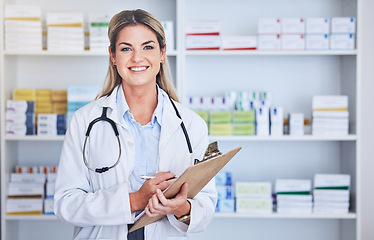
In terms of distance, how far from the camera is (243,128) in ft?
9.77

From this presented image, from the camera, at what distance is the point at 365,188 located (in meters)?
3.27

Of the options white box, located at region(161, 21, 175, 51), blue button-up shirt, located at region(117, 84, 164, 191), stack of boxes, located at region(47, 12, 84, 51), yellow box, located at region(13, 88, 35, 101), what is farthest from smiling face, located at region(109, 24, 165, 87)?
yellow box, located at region(13, 88, 35, 101)

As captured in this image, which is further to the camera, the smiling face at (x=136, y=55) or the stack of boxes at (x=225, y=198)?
the stack of boxes at (x=225, y=198)

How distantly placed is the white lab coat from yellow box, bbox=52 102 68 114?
1489 mm

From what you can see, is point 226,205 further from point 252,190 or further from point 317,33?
point 317,33

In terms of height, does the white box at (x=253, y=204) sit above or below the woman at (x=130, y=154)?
below

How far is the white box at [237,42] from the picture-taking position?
2.99 m

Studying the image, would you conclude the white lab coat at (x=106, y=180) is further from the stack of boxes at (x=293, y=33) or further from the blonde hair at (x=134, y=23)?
the stack of boxes at (x=293, y=33)

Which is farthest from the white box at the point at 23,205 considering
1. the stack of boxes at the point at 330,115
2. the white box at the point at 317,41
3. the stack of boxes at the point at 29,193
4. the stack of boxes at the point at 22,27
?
the white box at the point at 317,41

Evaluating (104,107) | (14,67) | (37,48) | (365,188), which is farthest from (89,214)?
(365,188)

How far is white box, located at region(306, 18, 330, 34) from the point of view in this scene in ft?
9.70

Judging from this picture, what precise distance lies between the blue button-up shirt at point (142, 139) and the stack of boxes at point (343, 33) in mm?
1740

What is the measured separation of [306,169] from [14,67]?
2.24 metres

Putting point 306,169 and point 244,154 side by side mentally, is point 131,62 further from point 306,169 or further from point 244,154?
point 306,169
